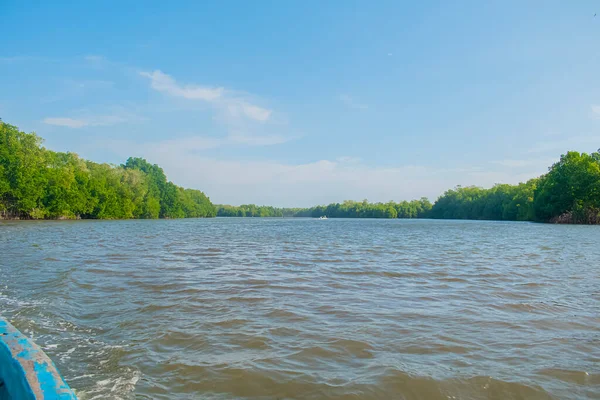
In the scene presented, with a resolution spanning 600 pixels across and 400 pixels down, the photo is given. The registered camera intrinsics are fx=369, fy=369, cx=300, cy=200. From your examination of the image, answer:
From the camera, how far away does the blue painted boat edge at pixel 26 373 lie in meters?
1.82

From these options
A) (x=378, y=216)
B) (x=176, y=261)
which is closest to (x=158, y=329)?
(x=176, y=261)

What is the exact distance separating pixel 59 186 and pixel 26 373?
67413mm

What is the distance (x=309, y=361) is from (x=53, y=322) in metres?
A: 4.01

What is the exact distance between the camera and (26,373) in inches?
77.2

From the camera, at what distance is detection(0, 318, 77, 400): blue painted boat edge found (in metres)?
1.82

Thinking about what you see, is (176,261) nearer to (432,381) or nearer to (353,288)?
(353,288)

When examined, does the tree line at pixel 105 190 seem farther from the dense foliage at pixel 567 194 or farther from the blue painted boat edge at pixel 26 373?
the blue painted boat edge at pixel 26 373

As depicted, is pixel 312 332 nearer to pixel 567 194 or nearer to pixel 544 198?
pixel 567 194

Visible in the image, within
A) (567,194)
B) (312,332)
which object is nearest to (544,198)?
(567,194)

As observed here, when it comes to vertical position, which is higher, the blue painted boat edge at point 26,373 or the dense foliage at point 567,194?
the dense foliage at point 567,194

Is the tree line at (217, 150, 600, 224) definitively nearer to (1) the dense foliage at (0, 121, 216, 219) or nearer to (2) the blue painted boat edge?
(2) the blue painted boat edge

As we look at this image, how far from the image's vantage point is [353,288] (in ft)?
26.6

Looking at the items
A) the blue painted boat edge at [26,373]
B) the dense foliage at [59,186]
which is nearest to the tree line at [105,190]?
the dense foliage at [59,186]

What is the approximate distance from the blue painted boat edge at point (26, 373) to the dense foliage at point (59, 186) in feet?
198
